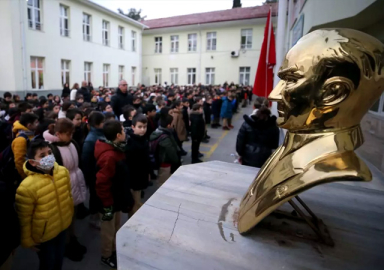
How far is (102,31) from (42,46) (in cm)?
581

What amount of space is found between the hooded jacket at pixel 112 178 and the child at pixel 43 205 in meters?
0.31

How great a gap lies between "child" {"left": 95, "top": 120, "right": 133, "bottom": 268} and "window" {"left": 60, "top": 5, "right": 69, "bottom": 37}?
15.5m

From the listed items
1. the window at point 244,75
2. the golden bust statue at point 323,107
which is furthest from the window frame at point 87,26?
the golden bust statue at point 323,107

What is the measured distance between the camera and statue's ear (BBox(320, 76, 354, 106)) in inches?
42.4

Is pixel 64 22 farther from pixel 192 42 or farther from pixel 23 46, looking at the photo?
pixel 192 42

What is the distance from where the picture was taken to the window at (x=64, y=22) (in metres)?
15.0

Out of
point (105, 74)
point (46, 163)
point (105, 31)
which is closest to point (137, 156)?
point (46, 163)

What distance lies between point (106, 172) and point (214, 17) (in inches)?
885

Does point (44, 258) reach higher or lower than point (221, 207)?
lower

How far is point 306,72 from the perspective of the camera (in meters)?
1.13

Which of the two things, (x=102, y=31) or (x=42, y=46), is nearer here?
(x=42, y=46)

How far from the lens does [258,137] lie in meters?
3.53

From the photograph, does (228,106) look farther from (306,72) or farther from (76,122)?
(306,72)

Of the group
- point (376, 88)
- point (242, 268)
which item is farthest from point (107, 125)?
point (376, 88)
